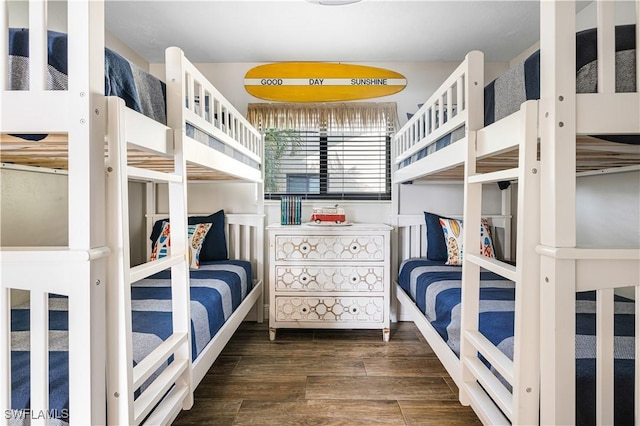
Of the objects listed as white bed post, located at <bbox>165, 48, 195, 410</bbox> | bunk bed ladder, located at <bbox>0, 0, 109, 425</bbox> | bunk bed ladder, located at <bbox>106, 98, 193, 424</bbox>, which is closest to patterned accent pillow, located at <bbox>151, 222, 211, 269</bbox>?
white bed post, located at <bbox>165, 48, 195, 410</bbox>

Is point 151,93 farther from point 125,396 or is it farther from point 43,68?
point 125,396

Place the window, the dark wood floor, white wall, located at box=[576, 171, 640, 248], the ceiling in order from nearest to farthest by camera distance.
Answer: the dark wood floor, white wall, located at box=[576, 171, 640, 248], the ceiling, the window

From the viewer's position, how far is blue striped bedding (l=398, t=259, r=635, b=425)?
87 cm

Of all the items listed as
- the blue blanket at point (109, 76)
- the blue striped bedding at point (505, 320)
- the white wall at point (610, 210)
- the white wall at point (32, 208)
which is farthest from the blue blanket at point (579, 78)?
the white wall at point (32, 208)

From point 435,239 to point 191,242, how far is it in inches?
72.9

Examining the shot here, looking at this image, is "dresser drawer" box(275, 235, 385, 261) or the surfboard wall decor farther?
the surfboard wall decor

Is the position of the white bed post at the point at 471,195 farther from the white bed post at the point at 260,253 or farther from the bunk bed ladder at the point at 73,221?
the white bed post at the point at 260,253

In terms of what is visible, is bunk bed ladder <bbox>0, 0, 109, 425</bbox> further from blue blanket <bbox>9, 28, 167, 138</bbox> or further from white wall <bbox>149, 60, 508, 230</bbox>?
white wall <bbox>149, 60, 508, 230</bbox>

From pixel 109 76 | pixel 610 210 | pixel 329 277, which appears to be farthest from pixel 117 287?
pixel 610 210

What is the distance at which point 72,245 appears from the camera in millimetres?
856

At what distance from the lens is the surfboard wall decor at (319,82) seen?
2.92 metres

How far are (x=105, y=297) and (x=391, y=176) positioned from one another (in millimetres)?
2464

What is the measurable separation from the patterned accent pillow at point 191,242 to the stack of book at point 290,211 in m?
0.60

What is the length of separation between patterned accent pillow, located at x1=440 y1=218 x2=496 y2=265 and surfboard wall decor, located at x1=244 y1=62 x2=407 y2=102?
125 centimetres
